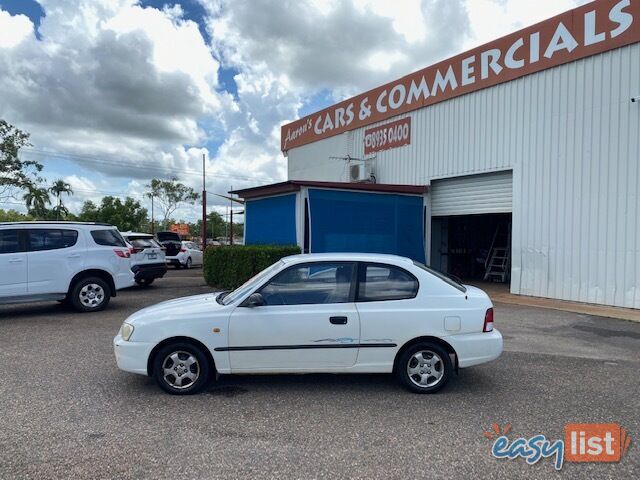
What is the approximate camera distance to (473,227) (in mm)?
19469

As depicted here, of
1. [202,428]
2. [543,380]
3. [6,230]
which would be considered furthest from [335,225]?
[202,428]

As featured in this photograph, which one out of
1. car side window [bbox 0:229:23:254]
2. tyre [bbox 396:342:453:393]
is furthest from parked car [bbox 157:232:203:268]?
tyre [bbox 396:342:453:393]

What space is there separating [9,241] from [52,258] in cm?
77

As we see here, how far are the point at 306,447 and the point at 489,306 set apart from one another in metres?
2.46

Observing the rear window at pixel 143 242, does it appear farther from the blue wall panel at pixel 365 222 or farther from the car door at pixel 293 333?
the car door at pixel 293 333

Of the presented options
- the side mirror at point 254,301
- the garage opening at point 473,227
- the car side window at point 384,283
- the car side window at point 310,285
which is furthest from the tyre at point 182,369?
the garage opening at point 473,227

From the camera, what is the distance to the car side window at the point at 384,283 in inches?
189

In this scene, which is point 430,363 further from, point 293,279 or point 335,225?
point 335,225

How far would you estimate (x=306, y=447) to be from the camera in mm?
3566

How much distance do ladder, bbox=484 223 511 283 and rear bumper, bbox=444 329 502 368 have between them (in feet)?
42.0

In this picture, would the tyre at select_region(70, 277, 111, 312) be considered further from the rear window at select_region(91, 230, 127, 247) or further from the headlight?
the headlight

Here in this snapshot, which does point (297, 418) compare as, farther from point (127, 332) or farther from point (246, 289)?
point (127, 332)

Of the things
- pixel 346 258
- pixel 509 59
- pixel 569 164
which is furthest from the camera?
pixel 509 59

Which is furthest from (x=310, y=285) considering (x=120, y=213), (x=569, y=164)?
(x=120, y=213)
